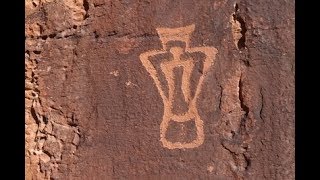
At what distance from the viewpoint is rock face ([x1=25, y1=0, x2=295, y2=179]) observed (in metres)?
1.83

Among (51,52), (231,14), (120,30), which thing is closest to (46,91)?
(51,52)

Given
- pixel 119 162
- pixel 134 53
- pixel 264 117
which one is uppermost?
pixel 134 53

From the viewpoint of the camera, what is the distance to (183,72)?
1.93 m

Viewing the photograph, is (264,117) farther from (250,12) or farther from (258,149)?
(250,12)

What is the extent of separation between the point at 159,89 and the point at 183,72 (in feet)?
0.38

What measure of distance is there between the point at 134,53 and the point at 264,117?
1.84 feet

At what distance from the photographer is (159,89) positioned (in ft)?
6.40

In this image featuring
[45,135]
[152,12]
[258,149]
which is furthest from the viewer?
[45,135]

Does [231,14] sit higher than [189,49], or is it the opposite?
[231,14]

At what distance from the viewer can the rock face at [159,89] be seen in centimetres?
183

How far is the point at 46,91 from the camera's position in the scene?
2111mm

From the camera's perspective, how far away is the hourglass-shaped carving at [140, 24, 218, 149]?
1906 millimetres

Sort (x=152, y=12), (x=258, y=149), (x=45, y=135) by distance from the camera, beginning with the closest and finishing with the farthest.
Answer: (x=258, y=149) < (x=152, y=12) < (x=45, y=135)

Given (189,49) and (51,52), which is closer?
(189,49)
